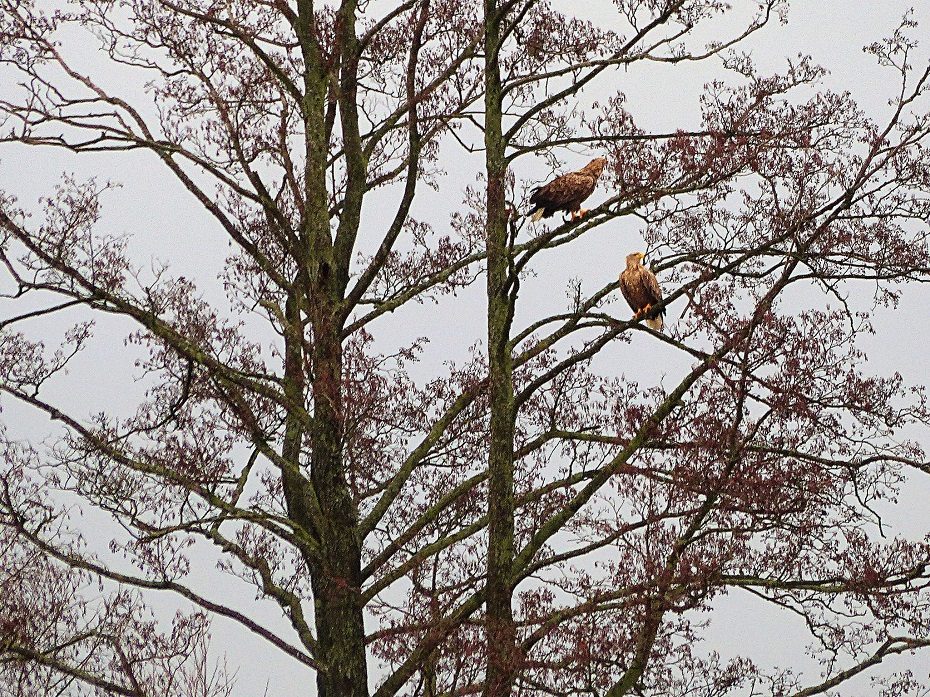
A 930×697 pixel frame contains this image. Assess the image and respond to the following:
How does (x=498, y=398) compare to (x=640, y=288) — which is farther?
(x=640, y=288)

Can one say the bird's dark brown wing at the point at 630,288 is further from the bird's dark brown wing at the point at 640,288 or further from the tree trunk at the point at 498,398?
the tree trunk at the point at 498,398

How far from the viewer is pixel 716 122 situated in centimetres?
888

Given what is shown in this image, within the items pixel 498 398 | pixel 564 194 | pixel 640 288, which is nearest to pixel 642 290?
pixel 640 288

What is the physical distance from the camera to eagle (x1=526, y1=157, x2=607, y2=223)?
29.1ft

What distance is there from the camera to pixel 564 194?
350 inches

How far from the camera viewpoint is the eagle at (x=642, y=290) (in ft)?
28.0

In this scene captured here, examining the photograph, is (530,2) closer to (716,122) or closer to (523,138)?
(523,138)

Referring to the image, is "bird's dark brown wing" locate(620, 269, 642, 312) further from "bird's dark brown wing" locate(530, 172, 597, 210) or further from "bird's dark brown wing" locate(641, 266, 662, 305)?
"bird's dark brown wing" locate(530, 172, 597, 210)

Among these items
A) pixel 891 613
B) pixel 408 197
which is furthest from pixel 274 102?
pixel 891 613

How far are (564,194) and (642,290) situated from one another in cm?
87

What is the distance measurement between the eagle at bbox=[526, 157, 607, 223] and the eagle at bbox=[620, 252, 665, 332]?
20.7 inches

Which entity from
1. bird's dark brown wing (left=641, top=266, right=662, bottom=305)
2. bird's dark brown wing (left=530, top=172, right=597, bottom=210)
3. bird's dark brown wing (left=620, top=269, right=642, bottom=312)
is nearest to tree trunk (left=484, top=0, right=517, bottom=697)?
bird's dark brown wing (left=530, top=172, right=597, bottom=210)

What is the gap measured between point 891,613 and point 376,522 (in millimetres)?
3468

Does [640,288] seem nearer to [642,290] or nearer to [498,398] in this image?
[642,290]
